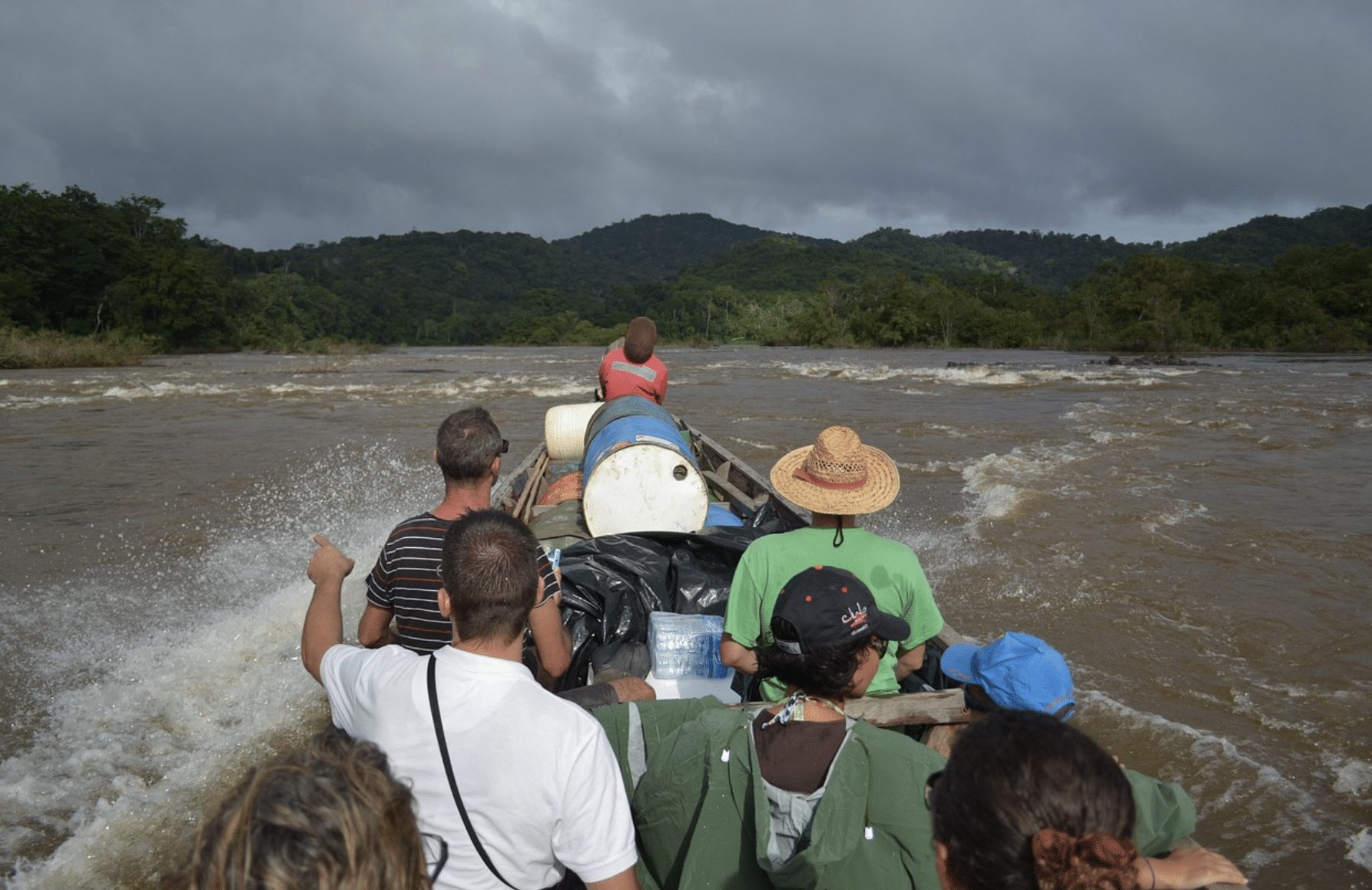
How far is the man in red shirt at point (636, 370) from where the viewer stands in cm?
745

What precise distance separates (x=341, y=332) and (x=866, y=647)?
304 feet

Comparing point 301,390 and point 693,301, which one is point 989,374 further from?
point 693,301

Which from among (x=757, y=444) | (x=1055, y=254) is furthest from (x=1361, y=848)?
(x=1055, y=254)

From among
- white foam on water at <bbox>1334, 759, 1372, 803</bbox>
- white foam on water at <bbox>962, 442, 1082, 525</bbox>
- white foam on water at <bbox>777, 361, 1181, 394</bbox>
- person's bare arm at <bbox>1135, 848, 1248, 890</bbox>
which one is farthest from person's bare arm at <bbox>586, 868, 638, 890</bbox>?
white foam on water at <bbox>777, 361, 1181, 394</bbox>

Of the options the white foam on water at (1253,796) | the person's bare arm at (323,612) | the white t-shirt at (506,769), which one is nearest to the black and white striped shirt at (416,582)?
the person's bare arm at (323,612)

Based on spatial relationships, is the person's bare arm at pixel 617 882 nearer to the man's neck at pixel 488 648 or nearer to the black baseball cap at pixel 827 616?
the man's neck at pixel 488 648

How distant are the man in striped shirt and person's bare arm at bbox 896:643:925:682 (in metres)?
1.17

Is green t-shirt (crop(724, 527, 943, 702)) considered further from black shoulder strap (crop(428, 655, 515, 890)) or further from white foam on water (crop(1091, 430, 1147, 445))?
white foam on water (crop(1091, 430, 1147, 445))

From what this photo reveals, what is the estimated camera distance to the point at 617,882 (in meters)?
1.84

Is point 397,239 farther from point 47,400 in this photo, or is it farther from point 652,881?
point 652,881

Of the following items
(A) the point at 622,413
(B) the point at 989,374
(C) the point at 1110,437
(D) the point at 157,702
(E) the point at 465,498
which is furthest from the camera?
(B) the point at 989,374

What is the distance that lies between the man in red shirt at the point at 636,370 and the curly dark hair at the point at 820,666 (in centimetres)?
529

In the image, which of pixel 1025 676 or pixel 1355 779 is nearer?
pixel 1025 676

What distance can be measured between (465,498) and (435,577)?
39cm
